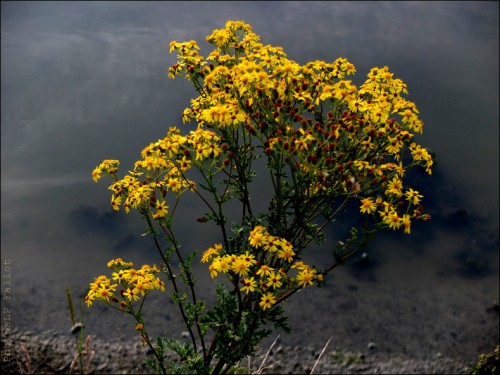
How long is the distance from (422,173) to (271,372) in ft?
12.6

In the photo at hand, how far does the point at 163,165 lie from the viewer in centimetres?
309

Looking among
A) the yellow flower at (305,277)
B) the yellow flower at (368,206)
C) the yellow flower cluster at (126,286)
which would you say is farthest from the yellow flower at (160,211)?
the yellow flower at (368,206)

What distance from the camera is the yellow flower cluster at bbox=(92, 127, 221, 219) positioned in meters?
2.87

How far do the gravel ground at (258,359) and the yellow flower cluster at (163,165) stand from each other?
8.64 ft

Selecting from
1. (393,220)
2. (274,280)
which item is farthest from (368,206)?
(274,280)

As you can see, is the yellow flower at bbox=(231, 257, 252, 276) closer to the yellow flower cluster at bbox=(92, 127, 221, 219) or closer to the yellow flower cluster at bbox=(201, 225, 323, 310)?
the yellow flower cluster at bbox=(201, 225, 323, 310)

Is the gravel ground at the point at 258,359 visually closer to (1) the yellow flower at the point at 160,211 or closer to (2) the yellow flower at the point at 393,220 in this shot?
(1) the yellow flower at the point at 160,211

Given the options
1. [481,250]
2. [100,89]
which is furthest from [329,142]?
[100,89]

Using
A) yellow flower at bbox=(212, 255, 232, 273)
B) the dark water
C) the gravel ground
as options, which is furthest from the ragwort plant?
the dark water

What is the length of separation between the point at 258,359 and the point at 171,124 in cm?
383

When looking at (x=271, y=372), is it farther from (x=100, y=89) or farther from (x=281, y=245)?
(x=100, y=89)

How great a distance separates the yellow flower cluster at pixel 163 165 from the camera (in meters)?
2.87

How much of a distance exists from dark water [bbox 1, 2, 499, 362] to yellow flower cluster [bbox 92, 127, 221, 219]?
9.56 feet

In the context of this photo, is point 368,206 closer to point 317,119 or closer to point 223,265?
point 317,119
